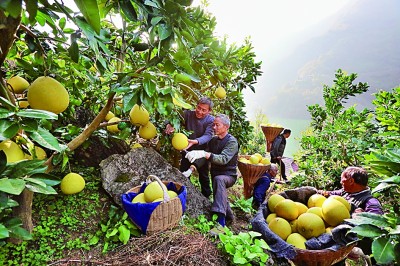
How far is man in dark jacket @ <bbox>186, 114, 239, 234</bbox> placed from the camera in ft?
7.65

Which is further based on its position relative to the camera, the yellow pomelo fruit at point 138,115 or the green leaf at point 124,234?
the yellow pomelo fruit at point 138,115

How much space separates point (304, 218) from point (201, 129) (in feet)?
4.89

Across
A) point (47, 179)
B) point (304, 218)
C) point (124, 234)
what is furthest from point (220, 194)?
point (47, 179)

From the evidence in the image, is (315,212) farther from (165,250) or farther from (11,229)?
(11,229)

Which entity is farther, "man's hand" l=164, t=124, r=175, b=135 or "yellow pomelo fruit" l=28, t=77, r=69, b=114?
"man's hand" l=164, t=124, r=175, b=135

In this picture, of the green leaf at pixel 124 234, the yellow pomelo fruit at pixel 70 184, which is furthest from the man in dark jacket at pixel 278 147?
the yellow pomelo fruit at pixel 70 184

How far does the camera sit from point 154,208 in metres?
1.63

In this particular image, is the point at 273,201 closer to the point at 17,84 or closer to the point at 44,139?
the point at 44,139

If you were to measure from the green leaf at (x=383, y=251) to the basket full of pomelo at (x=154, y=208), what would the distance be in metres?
1.16

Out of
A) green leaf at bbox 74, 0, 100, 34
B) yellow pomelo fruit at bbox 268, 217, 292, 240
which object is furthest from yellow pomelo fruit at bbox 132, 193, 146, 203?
green leaf at bbox 74, 0, 100, 34

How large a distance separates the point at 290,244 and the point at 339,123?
189cm

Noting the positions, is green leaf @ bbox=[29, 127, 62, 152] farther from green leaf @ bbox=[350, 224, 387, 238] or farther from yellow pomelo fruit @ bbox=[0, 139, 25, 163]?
green leaf @ bbox=[350, 224, 387, 238]

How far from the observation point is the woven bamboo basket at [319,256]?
174 centimetres

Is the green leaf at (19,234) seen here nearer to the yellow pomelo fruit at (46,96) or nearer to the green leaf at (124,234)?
the yellow pomelo fruit at (46,96)
